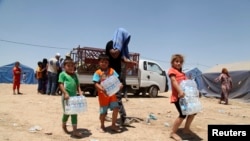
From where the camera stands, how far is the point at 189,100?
5.02m

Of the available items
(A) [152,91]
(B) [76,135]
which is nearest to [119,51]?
(B) [76,135]

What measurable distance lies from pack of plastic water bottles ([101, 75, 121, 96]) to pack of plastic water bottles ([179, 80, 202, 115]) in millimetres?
1173

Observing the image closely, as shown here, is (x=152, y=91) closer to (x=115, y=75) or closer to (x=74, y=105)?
(x=115, y=75)

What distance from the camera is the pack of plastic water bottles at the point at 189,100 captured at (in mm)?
4984

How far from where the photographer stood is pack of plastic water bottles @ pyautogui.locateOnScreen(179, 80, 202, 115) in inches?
196

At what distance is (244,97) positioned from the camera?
17.7 meters

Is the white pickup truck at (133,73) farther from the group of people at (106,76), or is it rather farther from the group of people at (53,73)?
the group of people at (106,76)

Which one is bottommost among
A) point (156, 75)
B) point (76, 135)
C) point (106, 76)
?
point (76, 135)

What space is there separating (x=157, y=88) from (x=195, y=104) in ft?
35.0

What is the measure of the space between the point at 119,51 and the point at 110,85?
0.82 m

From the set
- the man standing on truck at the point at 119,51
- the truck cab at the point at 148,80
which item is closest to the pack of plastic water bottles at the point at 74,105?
the man standing on truck at the point at 119,51

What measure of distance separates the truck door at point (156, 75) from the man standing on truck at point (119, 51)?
9.52 meters

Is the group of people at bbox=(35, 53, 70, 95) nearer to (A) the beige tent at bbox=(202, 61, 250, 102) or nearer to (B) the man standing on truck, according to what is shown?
(B) the man standing on truck

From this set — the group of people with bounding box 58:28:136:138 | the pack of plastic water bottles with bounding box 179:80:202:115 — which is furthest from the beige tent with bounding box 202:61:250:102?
the group of people with bounding box 58:28:136:138
